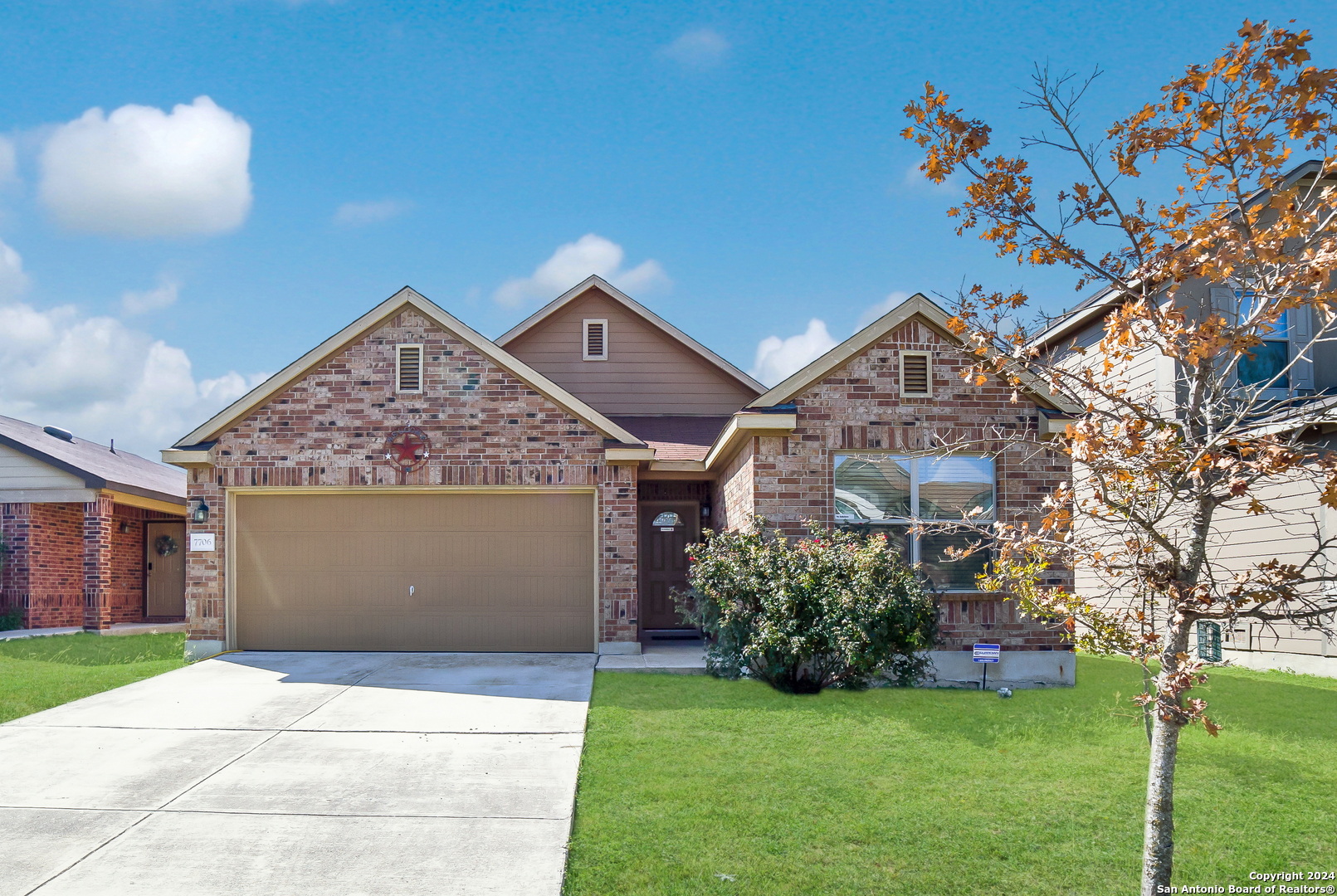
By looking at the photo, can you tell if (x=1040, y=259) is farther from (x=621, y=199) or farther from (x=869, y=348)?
(x=621, y=199)

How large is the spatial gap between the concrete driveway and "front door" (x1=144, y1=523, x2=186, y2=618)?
10.9 metres

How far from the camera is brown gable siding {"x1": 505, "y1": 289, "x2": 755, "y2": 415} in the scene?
16.8m

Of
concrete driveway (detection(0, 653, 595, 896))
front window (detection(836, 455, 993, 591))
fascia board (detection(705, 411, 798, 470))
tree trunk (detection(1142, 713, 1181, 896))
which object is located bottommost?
concrete driveway (detection(0, 653, 595, 896))

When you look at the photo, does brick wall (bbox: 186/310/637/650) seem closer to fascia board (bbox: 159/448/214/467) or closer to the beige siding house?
fascia board (bbox: 159/448/214/467)

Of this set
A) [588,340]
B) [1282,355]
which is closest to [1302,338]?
[1282,355]

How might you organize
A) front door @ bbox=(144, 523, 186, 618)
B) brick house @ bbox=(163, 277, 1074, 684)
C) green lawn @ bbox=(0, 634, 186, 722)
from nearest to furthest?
1. green lawn @ bbox=(0, 634, 186, 722)
2. brick house @ bbox=(163, 277, 1074, 684)
3. front door @ bbox=(144, 523, 186, 618)

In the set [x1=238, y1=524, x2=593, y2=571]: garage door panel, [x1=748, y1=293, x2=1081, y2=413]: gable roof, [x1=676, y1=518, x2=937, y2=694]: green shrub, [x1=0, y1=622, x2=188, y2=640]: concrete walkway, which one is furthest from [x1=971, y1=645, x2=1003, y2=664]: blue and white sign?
[x1=0, y1=622, x2=188, y2=640]: concrete walkway

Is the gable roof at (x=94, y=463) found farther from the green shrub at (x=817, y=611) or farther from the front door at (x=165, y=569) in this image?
the green shrub at (x=817, y=611)

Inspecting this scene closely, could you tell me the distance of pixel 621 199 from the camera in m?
15.0

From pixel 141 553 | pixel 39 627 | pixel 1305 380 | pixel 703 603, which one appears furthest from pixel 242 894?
pixel 141 553

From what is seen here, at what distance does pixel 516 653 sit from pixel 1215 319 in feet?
33.0

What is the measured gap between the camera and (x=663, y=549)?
1518 cm

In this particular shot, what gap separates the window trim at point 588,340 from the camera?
55.2ft

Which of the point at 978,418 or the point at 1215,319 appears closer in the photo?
the point at 1215,319
